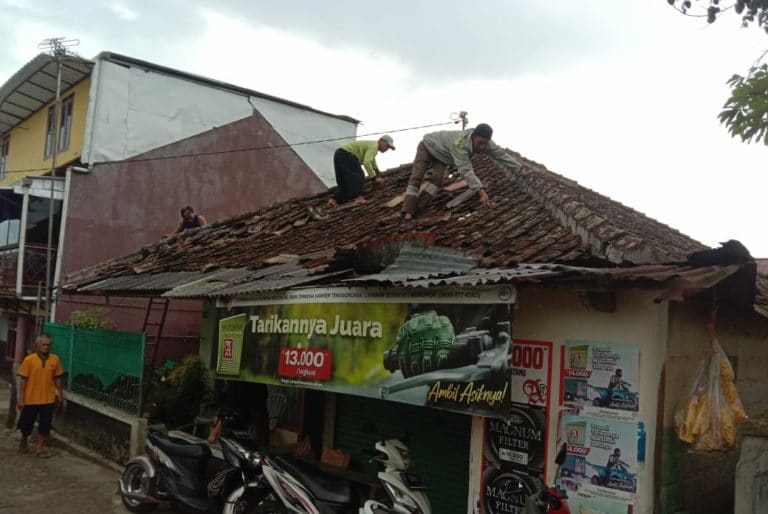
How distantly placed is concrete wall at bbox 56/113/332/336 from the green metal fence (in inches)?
101

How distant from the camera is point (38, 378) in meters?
9.60

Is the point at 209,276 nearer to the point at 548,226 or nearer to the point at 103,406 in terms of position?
the point at 103,406

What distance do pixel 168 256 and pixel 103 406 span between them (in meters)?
2.59

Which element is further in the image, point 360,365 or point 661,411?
point 360,365

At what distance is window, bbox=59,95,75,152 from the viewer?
15.9 metres

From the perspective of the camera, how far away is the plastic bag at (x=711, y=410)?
459 cm

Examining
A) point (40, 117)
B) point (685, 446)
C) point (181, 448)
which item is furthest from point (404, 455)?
point (40, 117)

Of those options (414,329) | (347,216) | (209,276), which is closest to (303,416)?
(209,276)

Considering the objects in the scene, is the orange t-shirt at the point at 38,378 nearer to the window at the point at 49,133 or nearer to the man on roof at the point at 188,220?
the man on roof at the point at 188,220

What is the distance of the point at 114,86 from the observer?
49.6 ft

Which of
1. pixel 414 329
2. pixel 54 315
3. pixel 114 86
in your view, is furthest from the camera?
pixel 114 86

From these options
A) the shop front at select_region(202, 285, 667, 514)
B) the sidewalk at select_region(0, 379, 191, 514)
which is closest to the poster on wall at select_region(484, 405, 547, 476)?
the shop front at select_region(202, 285, 667, 514)

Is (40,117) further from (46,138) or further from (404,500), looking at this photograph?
(404,500)

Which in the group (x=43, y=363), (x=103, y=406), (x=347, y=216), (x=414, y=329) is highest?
(x=347, y=216)
